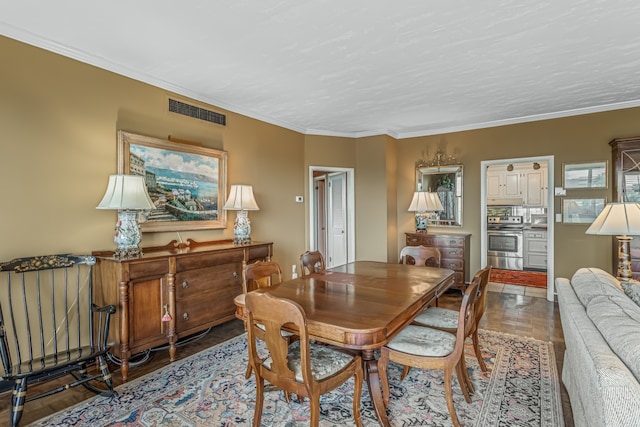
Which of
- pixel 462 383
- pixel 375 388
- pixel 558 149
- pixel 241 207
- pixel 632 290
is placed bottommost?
pixel 462 383

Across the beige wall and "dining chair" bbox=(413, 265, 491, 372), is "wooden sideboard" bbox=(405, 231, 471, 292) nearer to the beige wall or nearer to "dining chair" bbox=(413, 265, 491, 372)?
the beige wall

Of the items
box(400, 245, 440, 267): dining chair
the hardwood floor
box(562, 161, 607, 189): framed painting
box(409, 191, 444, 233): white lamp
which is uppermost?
box(562, 161, 607, 189): framed painting

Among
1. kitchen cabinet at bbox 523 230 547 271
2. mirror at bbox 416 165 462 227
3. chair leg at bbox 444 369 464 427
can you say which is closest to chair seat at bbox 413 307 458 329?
chair leg at bbox 444 369 464 427

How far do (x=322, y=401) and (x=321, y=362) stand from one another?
57cm

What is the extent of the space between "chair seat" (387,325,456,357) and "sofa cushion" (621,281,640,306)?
1098mm

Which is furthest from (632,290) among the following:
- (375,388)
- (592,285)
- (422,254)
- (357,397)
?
(357,397)

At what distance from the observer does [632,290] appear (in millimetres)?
2070

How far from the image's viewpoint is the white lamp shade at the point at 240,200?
12.0ft

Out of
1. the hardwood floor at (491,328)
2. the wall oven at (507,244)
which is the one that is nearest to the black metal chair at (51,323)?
the hardwood floor at (491,328)

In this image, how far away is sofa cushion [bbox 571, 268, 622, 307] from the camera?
191 cm

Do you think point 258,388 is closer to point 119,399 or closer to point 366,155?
point 119,399

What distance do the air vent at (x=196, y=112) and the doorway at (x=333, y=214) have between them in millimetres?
1754

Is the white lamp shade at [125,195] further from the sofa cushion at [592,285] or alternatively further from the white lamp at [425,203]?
the white lamp at [425,203]

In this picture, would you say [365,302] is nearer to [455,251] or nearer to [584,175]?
[455,251]
